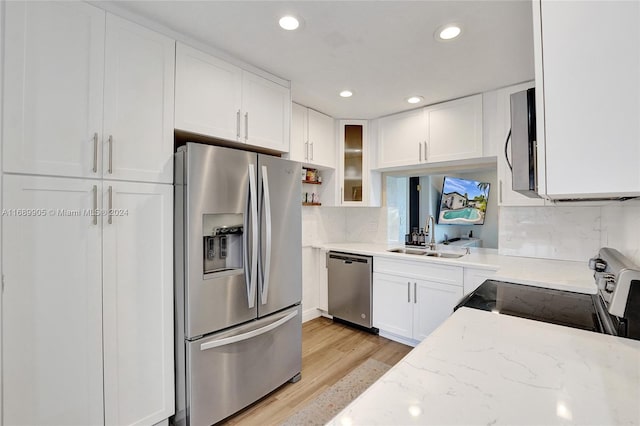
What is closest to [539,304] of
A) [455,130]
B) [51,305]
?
[455,130]

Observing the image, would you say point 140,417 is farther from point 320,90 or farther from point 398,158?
point 398,158

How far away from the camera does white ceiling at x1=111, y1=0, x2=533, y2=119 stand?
1.53m

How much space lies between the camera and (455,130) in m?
2.72

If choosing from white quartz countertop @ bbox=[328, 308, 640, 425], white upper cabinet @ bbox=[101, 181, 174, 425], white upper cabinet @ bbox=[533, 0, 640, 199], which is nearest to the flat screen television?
white quartz countertop @ bbox=[328, 308, 640, 425]

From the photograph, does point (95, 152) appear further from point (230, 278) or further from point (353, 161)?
point (353, 161)

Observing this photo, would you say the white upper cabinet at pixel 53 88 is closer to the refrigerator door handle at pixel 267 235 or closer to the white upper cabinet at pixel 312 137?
the refrigerator door handle at pixel 267 235

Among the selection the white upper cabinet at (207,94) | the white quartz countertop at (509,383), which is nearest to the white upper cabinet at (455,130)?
the white upper cabinet at (207,94)

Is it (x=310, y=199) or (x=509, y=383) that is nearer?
(x=509, y=383)

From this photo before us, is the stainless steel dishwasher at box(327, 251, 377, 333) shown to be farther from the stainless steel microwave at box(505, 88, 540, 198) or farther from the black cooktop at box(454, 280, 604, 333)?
the stainless steel microwave at box(505, 88, 540, 198)

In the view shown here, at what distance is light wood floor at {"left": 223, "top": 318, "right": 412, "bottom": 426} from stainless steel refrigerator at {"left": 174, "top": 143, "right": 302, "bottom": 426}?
0.09 meters

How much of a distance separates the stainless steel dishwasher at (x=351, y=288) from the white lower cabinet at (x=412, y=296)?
3.1 inches

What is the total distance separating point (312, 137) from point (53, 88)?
213cm

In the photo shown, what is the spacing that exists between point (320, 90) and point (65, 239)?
2.13 meters

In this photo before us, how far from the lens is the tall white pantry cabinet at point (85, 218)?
48.6 inches
